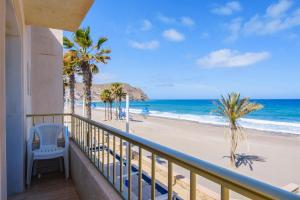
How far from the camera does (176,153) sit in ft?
3.20

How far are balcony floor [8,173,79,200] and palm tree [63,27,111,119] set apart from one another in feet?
23.2

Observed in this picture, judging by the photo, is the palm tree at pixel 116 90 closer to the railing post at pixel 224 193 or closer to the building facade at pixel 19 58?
the building facade at pixel 19 58

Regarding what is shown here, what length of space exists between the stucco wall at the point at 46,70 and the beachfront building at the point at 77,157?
72.7 inches

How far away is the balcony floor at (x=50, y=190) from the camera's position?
2.72 meters

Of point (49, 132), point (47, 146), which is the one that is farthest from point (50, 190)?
point (49, 132)

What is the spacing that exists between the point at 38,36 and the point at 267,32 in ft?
99.8

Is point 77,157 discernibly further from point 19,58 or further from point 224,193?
point 224,193

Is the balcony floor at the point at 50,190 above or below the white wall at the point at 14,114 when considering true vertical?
below

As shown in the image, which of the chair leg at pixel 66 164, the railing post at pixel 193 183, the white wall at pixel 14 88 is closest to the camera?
the railing post at pixel 193 183

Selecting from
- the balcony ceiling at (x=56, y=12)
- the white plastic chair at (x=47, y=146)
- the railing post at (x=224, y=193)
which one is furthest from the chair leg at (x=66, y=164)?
the railing post at (x=224, y=193)

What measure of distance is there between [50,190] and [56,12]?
106 inches

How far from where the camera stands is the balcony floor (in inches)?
107

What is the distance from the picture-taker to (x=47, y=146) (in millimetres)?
3471

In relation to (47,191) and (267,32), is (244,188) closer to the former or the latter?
(47,191)
